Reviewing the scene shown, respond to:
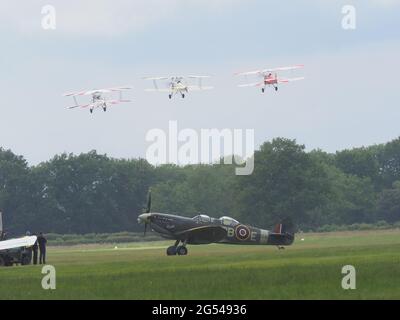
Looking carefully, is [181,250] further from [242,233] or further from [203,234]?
[242,233]

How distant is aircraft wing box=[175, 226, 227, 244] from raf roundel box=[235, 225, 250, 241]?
1.26 metres

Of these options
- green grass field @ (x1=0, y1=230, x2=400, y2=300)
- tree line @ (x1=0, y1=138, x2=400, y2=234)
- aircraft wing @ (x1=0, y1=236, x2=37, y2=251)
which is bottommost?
green grass field @ (x1=0, y1=230, x2=400, y2=300)

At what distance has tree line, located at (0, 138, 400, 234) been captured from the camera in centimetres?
13075

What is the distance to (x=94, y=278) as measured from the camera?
3750cm

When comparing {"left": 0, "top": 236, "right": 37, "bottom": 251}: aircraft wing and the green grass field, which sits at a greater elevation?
{"left": 0, "top": 236, "right": 37, "bottom": 251}: aircraft wing

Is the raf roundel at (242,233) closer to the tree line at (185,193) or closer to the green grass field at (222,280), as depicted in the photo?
the green grass field at (222,280)

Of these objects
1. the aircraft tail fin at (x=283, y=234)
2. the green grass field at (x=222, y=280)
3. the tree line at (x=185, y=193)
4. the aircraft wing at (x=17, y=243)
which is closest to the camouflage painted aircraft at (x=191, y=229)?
the aircraft tail fin at (x=283, y=234)

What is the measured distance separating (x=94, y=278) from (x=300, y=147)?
329 feet

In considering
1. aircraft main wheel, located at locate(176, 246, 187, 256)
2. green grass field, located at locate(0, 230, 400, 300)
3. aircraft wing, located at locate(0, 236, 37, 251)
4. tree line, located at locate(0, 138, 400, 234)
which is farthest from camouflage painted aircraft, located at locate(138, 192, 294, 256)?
tree line, located at locate(0, 138, 400, 234)

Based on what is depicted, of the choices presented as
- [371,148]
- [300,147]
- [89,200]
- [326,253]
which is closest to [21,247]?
[326,253]

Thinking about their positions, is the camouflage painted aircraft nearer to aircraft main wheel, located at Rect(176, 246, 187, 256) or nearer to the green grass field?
aircraft main wheel, located at Rect(176, 246, 187, 256)

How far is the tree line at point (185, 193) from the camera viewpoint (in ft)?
429

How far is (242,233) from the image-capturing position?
198 feet
